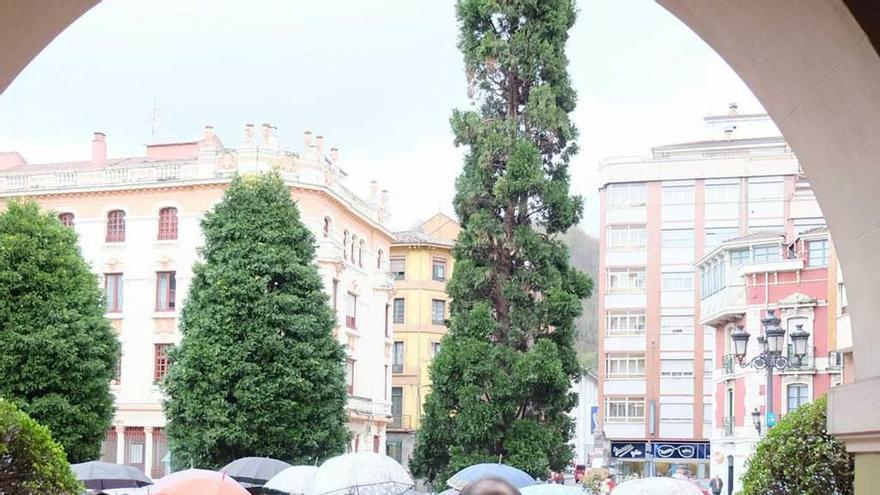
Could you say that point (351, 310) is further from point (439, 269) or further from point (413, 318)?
point (439, 269)

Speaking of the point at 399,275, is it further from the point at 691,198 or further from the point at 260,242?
the point at 260,242

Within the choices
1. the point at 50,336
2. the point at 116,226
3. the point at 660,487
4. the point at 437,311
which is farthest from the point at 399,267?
the point at 660,487

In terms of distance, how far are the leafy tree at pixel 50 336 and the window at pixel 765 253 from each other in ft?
82.0

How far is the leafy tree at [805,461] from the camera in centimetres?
945

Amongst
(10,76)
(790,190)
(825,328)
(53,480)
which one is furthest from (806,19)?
(790,190)

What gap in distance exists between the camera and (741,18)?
4.44 m

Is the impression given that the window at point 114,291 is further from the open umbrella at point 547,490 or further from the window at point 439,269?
the open umbrella at point 547,490

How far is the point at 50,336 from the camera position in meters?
31.7

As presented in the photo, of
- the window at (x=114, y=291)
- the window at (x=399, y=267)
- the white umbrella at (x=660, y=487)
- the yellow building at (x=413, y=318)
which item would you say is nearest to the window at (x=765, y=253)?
the yellow building at (x=413, y=318)

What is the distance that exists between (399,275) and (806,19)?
6389 cm

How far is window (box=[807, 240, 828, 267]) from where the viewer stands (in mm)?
42281

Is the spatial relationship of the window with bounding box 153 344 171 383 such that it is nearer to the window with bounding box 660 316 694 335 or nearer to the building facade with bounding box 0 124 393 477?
the building facade with bounding box 0 124 393 477

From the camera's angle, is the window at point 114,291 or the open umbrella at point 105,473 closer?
the open umbrella at point 105,473

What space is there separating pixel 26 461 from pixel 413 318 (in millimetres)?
57459
